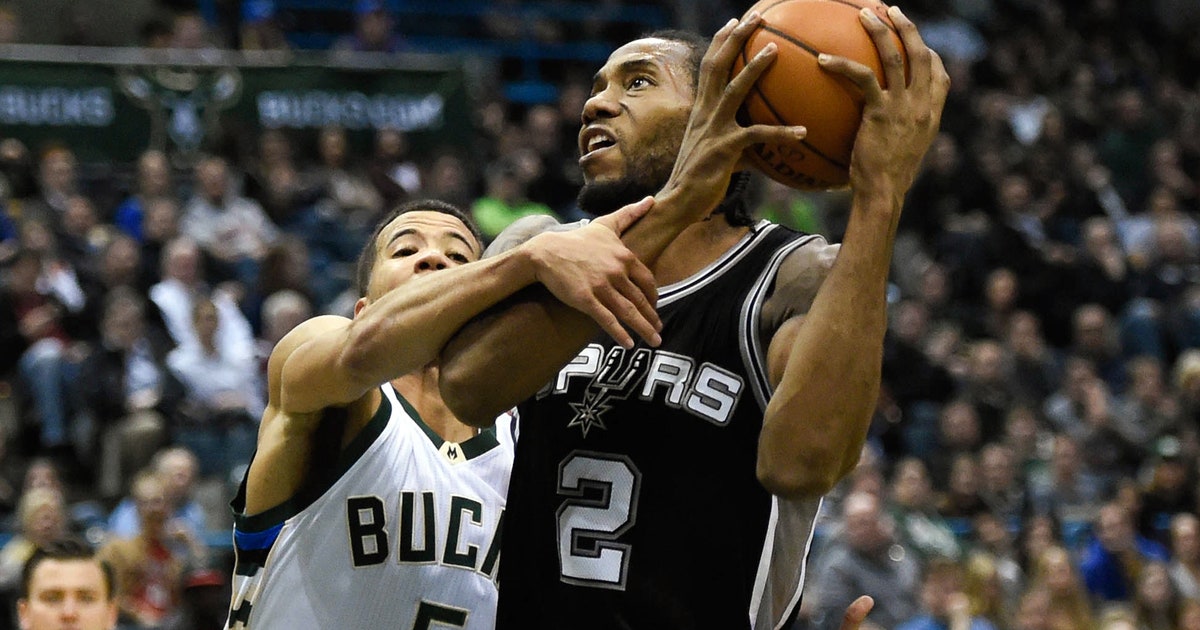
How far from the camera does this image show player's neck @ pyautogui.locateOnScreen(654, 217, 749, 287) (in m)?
3.77

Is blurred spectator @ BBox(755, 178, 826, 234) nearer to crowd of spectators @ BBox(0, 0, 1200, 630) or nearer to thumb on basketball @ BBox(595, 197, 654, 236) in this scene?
crowd of spectators @ BBox(0, 0, 1200, 630)

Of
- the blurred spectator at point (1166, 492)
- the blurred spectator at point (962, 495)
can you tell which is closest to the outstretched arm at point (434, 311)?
the blurred spectator at point (962, 495)

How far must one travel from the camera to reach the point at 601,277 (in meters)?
3.21

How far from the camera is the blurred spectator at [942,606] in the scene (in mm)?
9586

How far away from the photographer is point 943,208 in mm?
14461

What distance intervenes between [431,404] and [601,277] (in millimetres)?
1542

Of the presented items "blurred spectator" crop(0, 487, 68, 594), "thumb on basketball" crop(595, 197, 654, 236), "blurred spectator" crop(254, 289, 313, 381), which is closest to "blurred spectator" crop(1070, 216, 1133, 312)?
"blurred spectator" crop(254, 289, 313, 381)

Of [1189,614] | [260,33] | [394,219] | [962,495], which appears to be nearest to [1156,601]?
[1189,614]

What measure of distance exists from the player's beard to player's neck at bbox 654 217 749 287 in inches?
5.1

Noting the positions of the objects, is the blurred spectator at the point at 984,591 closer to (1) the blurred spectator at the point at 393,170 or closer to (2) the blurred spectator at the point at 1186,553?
(2) the blurred spectator at the point at 1186,553

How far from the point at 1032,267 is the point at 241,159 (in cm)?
626

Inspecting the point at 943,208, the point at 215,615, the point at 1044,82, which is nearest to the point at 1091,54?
the point at 1044,82

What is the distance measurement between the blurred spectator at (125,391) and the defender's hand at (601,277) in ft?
22.0

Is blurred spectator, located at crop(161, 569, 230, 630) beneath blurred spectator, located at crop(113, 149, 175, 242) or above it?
beneath
